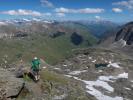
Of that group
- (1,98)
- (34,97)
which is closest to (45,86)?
(34,97)

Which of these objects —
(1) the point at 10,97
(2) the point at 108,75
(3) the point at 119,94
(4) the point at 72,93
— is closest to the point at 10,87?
(1) the point at 10,97

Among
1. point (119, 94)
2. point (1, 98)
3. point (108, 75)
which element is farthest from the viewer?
point (108, 75)

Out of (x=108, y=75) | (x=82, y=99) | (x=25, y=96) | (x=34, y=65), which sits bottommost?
(x=108, y=75)

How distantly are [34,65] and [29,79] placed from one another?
2.73 meters

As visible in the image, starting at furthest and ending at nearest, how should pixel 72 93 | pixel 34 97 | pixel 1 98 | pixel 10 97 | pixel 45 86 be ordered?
pixel 72 93, pixel 45 86, pixel 34 97, pixel 10 97, pixel 1 98

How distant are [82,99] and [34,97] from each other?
13.5m

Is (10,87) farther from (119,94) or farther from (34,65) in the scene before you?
(119,94)

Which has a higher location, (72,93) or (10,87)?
(10,87)

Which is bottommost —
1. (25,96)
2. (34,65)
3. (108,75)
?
(108,75)

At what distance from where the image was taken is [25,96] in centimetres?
4534

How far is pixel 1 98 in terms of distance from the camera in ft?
109

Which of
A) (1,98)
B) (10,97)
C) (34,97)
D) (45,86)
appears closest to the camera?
(1,98)

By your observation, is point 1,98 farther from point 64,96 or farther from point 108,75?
point 108,75

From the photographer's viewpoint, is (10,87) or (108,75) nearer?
(10,87)
